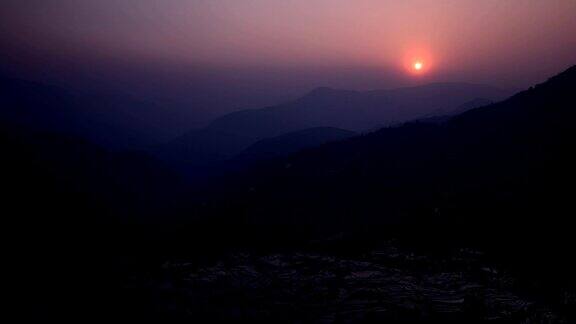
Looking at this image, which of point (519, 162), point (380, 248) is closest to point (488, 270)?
point (380, 248)

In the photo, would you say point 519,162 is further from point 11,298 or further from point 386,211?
point 11,298

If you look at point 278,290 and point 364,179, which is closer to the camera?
point 278,290

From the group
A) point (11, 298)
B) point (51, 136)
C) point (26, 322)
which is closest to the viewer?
point (26, 322)

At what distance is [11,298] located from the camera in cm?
1480

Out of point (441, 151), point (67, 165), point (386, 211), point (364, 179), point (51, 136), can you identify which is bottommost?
point (386, 211)

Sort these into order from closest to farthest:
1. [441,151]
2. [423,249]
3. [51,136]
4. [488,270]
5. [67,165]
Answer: [488,270], [423,249], [441,151], [67,165], [51,136]

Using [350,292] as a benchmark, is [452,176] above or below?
above

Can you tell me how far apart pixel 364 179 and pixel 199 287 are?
6691 cm

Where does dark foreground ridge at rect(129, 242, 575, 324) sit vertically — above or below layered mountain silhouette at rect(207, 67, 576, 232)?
below

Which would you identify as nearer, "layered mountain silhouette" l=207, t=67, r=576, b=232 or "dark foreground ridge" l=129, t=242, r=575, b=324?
"dark foreground ridge" l=129, t=242, r=575, b=324

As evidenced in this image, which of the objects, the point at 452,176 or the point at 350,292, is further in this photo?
the point at 452,176

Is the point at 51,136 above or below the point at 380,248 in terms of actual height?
above

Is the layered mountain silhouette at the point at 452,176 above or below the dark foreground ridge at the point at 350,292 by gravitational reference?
above

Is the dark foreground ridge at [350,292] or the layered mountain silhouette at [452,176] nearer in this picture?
the dark foreground ridge at [350,292]
